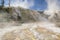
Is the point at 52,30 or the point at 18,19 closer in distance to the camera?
the point at 52,30

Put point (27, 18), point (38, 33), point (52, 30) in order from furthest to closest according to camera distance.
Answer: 1. point (27, 18)
2. point (52, 30)
3. point (38, 33)

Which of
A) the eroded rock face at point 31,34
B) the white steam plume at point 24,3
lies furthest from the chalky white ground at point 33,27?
the white steam plume at point 24,3

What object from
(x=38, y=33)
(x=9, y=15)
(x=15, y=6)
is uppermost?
(x=15, y=6)

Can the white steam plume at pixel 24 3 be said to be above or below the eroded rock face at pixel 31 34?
above

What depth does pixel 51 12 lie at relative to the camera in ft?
13.3

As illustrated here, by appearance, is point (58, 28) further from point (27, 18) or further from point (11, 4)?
point (11, 4)

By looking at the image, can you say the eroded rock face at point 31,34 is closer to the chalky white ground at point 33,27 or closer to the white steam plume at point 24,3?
the chalky white ground at point 33,27

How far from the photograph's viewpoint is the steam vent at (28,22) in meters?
3.13

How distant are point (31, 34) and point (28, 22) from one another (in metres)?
0.74

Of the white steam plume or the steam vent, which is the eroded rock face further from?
the white steam plume

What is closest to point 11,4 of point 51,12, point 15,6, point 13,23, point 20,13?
point 15,6

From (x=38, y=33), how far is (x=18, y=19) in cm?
89

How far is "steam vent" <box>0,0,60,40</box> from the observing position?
313cm

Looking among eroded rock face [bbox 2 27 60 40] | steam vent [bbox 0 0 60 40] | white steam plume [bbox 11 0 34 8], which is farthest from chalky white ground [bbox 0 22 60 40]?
white steam plume [bbox 11 0 34 8]
